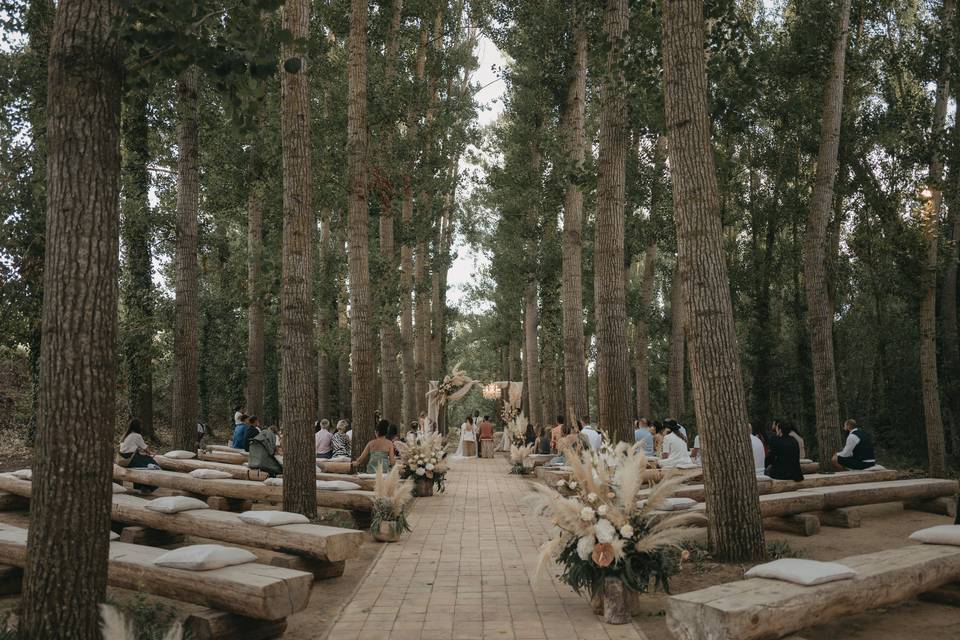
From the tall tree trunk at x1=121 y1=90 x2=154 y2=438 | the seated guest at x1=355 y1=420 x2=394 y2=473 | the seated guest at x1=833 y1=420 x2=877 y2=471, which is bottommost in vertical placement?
the seated guest at x1=833 y1=420 x2=877 y2=471

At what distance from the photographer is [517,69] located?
2416 cm

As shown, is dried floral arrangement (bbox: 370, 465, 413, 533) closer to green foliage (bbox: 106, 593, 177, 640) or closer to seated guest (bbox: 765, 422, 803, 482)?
green foliage (bbox: 106, 593, 177, 640)

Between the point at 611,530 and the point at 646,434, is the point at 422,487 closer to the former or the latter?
the point at 646,434

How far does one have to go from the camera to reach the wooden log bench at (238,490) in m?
9.98

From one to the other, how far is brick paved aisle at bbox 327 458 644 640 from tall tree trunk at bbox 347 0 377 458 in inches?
130

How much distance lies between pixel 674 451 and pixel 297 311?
7857mm

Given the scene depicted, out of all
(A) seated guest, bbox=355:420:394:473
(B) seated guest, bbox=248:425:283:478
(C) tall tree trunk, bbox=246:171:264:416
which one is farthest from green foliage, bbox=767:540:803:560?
(C) tall tree trunk, bbox=246:171:264:416

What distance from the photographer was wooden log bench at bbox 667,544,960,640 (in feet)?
13.6

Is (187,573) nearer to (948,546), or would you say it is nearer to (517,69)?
(948,546)

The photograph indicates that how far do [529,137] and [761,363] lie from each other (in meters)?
11.7

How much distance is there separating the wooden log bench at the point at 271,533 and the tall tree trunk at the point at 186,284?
683 cm

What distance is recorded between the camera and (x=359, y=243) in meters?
13.7

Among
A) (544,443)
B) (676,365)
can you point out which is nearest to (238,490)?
(544,443)

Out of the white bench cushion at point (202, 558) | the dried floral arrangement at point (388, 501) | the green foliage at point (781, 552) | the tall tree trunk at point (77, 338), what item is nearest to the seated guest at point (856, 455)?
the green foliage at point (781, 552)
